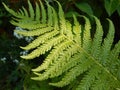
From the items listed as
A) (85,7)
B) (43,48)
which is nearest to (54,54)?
(43,48)

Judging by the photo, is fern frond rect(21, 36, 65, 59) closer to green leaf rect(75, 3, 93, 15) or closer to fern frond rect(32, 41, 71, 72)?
fern frond rect(32, 41, 71, 72)

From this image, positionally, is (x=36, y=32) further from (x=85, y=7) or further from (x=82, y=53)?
(x=85, y=7)

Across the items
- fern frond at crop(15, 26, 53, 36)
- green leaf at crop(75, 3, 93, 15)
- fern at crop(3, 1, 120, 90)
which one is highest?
green leaf at crop(75, 3, 93, 15)

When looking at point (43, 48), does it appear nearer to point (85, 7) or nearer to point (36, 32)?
point (36, 32)

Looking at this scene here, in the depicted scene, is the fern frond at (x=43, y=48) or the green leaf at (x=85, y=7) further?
the green leaf at (x=85, y=7)

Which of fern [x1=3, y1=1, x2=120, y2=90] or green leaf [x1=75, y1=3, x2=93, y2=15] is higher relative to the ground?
green leaf [x1=75, y1=3, x2=93, y2=15]

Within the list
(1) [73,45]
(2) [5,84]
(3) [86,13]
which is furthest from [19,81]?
(1) [73,45]

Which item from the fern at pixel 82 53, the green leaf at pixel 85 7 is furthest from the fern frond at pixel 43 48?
the green leaf at pixel 85 7

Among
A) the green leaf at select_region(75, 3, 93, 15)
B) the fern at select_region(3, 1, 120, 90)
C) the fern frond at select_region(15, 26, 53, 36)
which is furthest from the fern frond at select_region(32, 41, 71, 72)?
the green leaf at select_region(75, 3, 93, 15)

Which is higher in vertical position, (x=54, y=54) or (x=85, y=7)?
(x=85, y=7)

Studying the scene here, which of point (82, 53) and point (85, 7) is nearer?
point (82, 53)

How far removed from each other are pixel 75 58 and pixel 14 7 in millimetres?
1445

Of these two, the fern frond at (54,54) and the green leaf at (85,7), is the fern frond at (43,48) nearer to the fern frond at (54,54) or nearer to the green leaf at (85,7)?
the fern frond at (54,54)

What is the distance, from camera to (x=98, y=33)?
1.78 m
